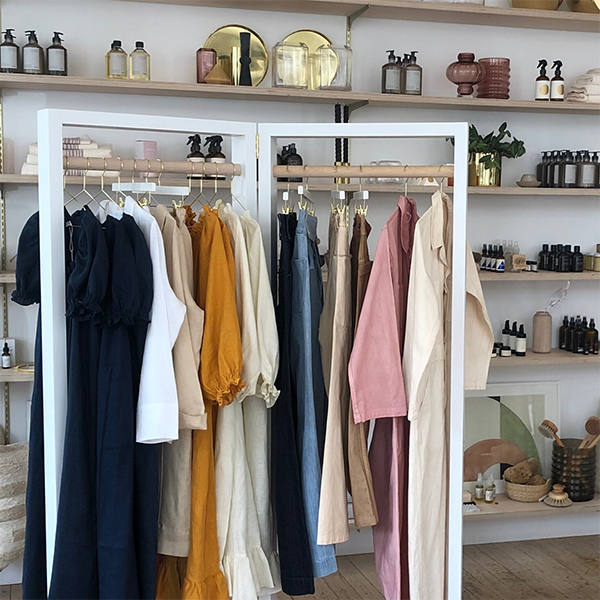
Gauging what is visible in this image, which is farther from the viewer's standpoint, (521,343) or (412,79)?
(521,343)

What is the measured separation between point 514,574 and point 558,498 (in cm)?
40

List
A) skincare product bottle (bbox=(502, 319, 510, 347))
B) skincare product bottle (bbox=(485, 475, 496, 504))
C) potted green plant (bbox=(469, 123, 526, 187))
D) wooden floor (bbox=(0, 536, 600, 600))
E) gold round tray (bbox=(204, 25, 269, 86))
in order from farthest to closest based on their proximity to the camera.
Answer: skincare product bottle (bbox=(502, 319, 510, 347)) → skincare product bottle (bbox=(485, 475, 496, 504)) → potted green plant (bbox=(469, 123, 526, 187)) → gold round tray (bbox=(204, 25, 269, 86)) → wooden floor (bbox=(0, 536, 600, 600))

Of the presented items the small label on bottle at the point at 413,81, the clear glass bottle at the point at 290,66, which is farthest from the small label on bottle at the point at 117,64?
the small label on bottle at the point at 413,81

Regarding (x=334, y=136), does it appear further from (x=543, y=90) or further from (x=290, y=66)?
(x=543, y=90)

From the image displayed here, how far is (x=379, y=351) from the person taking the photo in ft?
6.86

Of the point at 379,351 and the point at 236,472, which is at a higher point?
the point at 379,351

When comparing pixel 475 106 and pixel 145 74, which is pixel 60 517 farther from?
pixel 475 106

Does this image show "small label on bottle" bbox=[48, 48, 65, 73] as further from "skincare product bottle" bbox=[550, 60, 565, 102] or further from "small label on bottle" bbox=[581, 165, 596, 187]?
"small label on bottle" bbox=[581, 165, 596, 187]

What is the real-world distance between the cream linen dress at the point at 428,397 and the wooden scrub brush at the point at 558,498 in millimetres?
1620

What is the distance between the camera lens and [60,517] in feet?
5.83

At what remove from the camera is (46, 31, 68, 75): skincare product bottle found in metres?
3.09

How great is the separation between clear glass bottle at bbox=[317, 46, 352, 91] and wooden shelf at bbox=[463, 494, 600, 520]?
6.58ft

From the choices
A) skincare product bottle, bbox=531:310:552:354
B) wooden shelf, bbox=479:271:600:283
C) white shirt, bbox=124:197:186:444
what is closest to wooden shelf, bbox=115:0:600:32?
wooden shelf, bbox=479:271:600:283

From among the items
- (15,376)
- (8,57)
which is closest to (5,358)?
(15,376)
